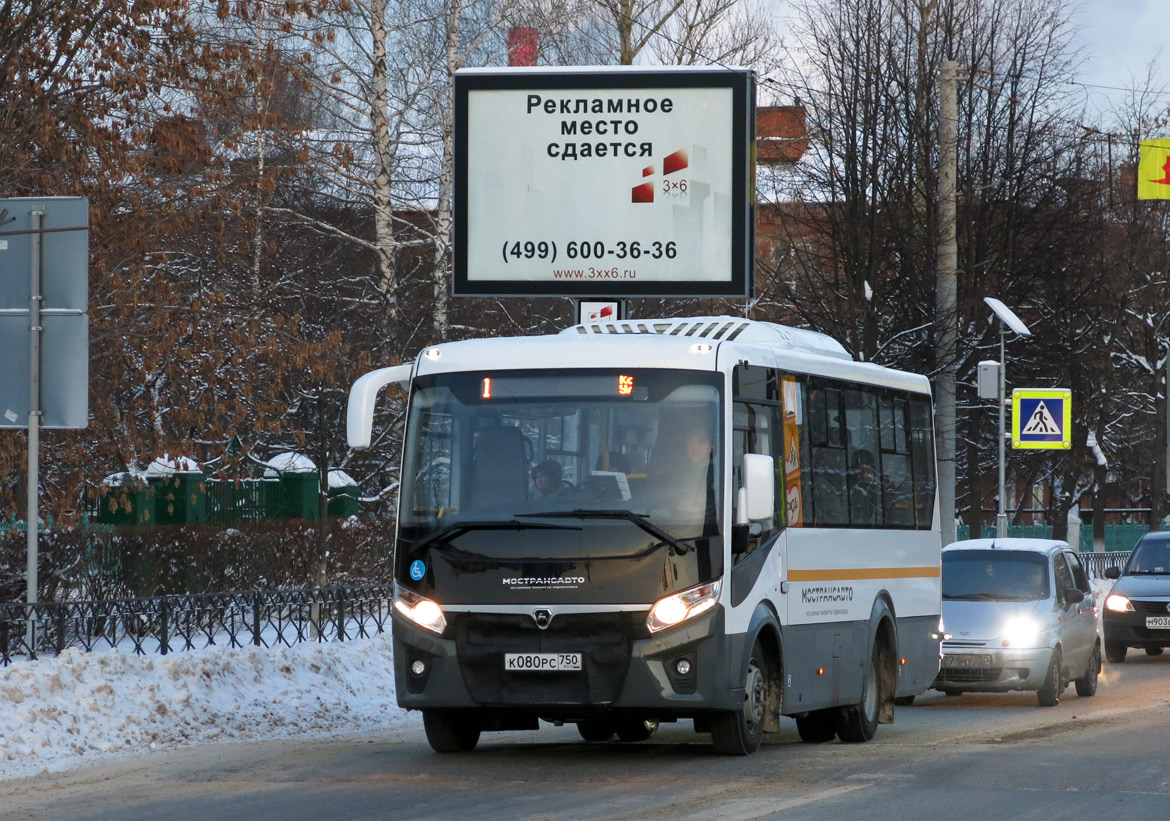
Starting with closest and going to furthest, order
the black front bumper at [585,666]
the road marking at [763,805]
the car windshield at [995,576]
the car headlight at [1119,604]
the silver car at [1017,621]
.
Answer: the road marking at [763,805] → the black front bumper at [585,666] → the silver car at [1017,621] → the car windshield at [995,576] → the car headlight at [1119,604]

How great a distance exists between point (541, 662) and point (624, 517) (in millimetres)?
1007

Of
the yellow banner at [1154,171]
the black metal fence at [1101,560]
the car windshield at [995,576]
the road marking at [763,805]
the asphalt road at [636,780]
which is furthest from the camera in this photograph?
the black metal fence at [1101,560]

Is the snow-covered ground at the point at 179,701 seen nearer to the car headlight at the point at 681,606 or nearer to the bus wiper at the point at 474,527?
the bus wiper at the point at 474,527

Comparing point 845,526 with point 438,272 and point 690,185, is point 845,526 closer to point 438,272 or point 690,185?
point 690,185

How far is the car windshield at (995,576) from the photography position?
58.3 ft

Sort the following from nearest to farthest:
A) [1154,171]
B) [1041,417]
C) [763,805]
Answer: [763,805] < [1041,417] < [1154,171]

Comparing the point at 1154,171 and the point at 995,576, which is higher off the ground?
the point at 1154,171

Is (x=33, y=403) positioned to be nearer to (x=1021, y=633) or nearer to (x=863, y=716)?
(x=863, y=716)

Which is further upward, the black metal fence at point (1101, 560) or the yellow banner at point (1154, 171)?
the yellow banner at point (1154, 171)

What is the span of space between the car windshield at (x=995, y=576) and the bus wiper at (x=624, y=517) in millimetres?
7557

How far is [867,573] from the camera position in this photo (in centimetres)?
1366

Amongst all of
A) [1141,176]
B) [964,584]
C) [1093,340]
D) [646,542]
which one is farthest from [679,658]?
[1141,176]

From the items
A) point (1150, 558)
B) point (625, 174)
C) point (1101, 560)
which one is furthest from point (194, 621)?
point (1101, 560)

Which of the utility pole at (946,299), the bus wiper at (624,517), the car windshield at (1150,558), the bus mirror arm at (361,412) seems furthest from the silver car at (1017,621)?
the bus mirror arm at (361,412)
